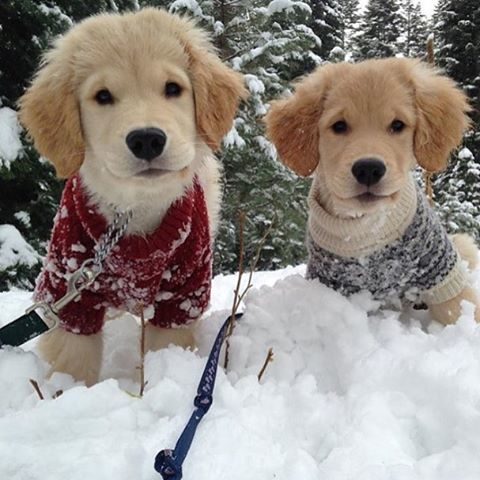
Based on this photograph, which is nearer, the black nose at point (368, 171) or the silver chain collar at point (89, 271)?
the silver chain collar at point (89, 271)

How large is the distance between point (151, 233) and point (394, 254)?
48.7 inches

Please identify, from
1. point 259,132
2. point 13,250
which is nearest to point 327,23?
point 259,132

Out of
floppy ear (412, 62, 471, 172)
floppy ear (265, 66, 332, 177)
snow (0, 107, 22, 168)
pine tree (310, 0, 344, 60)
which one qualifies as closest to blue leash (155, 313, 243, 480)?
floppy ear (265, 66, 332, 177)

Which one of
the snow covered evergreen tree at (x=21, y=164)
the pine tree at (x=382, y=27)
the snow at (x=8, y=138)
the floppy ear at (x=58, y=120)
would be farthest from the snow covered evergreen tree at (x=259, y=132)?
the pine tree at (x=382, y=27)

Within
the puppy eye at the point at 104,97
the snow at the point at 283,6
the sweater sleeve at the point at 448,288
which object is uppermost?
the puppy eye at the point at 104,97

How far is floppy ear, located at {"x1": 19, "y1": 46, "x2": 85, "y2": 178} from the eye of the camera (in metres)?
2.59

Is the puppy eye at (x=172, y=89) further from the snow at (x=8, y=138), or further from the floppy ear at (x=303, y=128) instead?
the snow at (x=8, y=138)

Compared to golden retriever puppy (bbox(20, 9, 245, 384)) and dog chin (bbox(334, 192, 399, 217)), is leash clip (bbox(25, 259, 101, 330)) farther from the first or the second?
dog chin (bbox(334, 192, 399, 217))

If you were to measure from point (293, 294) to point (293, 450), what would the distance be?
137cm

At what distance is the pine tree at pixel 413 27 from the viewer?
28862mm

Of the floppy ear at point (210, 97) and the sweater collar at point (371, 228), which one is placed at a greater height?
the floppy ear at point (210, 97)

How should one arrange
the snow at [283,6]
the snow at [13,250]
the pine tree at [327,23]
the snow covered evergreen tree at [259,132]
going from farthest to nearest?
1. the pine tree at [327,23]
2. the snow covered evergreen tree at [259,132]
3. the snow at [283,6]
4. the snow at [13,250]

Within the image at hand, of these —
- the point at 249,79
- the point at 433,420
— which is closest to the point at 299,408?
the point at 433,420

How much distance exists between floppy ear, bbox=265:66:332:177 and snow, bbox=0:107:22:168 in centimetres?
421
